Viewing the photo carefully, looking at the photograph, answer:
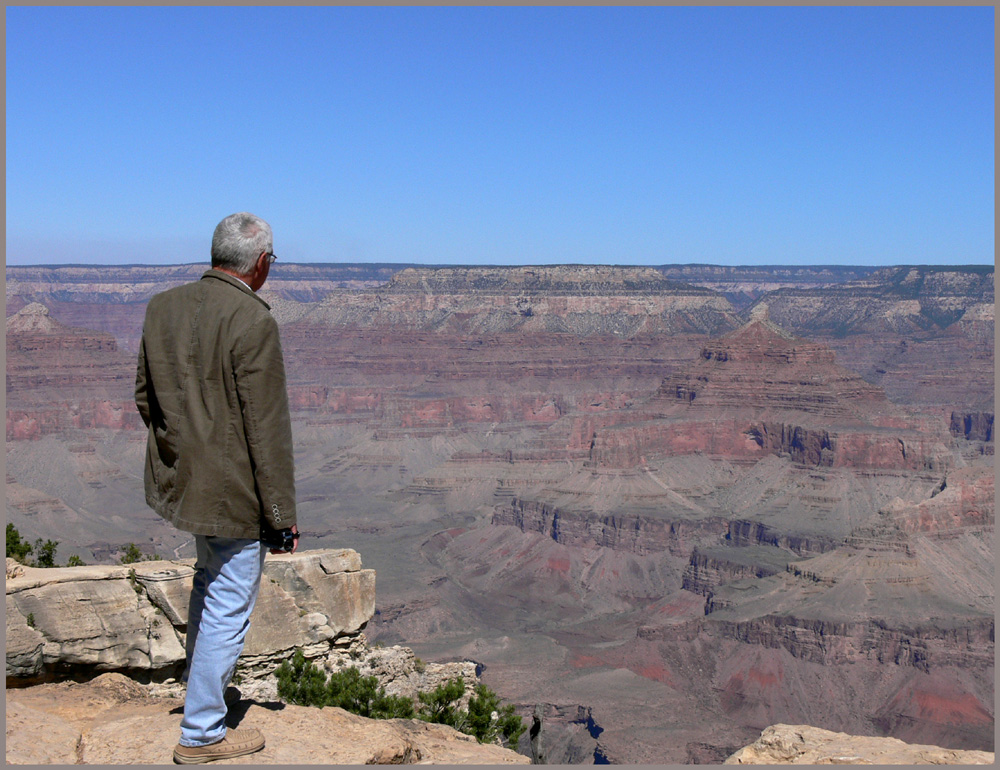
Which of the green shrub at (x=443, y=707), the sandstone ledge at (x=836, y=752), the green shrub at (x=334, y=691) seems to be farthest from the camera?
the green shrub at (x=443, y=707)

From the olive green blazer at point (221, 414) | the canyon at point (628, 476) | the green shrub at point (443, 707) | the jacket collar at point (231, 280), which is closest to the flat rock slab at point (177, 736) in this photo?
the olive green blazer at point (221, 414)

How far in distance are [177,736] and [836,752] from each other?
14.1 ft

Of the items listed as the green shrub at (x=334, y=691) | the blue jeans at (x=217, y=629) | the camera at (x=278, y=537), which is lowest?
the green shrub at (x=334, y=691)

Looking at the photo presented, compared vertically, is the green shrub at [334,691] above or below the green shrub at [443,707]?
above

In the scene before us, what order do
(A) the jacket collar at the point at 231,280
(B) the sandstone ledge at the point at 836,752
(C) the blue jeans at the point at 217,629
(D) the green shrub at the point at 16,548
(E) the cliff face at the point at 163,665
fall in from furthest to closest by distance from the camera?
1. (D) the green shrub at the point at 16,548
2. (B) the sandstone ledge at the point at 836,752
3. (E) the cliff face at the point at 163,665
4. (A) the jacket collar at the point at 231,280
5. (C) the blue jeans at the point at 217,629

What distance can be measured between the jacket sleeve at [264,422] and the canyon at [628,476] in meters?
22.2

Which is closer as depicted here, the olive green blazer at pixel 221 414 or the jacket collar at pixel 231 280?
the olive green blazer at pixel 221 414

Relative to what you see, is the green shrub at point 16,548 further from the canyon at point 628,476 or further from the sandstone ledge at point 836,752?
the canyon at point 628,476

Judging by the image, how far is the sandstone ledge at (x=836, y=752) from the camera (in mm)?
6445

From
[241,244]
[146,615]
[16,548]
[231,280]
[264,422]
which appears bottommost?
[16,548]

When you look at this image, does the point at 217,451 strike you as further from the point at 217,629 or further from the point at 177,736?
the point at 177,736

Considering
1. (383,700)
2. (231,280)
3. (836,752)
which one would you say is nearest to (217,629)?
(231,280)

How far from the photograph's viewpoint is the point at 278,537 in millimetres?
5699

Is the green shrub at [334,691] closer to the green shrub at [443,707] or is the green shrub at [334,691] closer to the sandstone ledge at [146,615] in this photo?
the sandstone ledge at [146,615]
